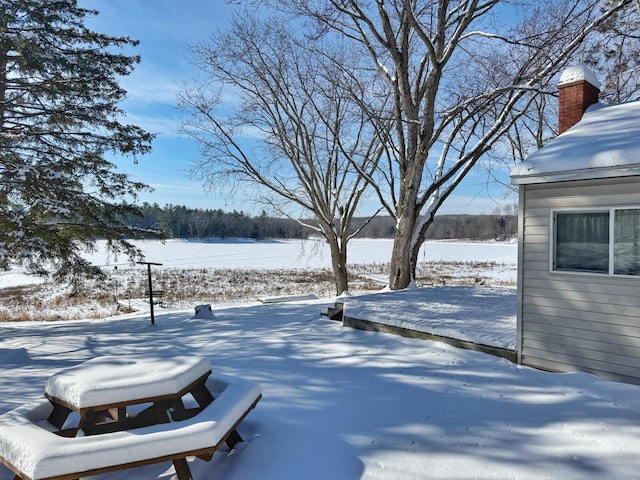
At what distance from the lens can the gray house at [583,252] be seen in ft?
13.5

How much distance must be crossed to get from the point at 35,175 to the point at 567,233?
9.13 m

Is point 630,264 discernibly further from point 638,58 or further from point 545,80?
point 638,58

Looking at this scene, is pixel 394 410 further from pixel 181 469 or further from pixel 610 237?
pixel 610 237

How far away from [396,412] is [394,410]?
0.05m

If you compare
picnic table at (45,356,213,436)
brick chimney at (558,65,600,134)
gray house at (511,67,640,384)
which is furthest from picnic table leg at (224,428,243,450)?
brick chimney at (558,65,600,134)

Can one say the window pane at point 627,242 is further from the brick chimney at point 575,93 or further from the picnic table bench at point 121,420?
the picnic table bench at point 121,420

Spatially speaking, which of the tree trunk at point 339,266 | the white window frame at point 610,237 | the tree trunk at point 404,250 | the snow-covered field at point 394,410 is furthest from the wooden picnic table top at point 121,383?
the tree trunk at point 339,266

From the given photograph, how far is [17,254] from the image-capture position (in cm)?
739

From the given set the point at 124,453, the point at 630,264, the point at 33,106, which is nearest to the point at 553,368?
the point at 630,264

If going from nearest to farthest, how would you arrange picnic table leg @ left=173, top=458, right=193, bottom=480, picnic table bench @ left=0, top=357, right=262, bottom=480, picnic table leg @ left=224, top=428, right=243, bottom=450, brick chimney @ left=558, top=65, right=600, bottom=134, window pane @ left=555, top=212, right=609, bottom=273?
1. picnic table bench @ left=0, top=357, right=262, bottom=480
2. picnic table leg @ left=173, top=458, right=193, bottom=480
3. picnic table leg @ left=224, top=428, right=243, bottom=450
4. window pane @ left=555, top=212, right=609, bottom=273
5. brick chimney @ left=558, top=65, right=600, bottom=134

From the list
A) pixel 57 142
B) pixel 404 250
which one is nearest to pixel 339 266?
pixel 404 250

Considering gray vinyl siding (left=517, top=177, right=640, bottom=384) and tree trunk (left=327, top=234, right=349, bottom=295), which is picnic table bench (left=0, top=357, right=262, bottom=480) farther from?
tree trunk (left=327, top=234, right=349, bottom=295)

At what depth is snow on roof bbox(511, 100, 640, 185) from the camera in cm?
409

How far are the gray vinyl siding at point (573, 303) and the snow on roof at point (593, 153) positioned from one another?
150 millimetres
